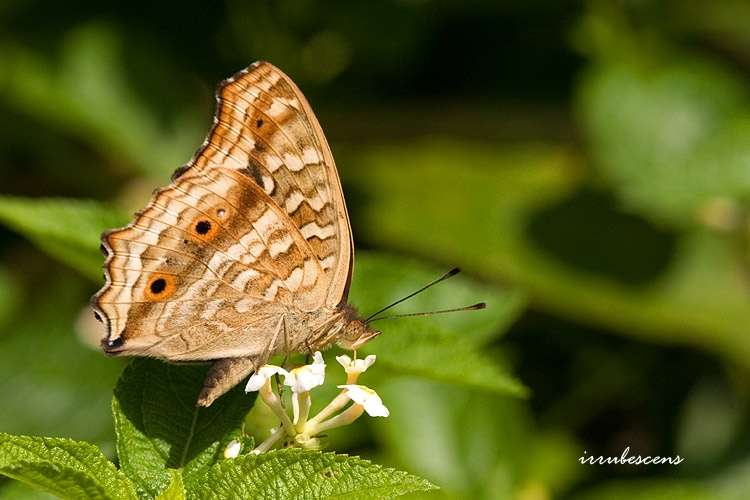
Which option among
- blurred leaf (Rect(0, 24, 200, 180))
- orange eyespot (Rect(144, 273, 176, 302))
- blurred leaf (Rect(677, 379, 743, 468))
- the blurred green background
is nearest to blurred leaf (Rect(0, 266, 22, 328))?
the blurred green background

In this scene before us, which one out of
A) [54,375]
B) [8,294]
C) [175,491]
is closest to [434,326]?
[175,491]

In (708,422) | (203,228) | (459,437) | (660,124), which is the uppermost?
(203,228)

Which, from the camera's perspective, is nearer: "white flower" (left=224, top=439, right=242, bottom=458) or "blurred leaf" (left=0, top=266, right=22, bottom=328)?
"white flower" (left=224, top=439, right=242, bottom=458)

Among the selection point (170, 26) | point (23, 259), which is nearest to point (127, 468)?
point (23, 259)

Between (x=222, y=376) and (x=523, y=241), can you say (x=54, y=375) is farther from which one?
(x=523, y=241)

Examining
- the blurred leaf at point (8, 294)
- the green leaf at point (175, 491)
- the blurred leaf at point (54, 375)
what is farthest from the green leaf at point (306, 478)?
the blurred leaf at point (8, 294)

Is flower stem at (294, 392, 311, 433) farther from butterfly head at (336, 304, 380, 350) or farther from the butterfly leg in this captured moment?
butterfly head at (336, 304, 380, 350)

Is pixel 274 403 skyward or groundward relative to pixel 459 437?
skyward
